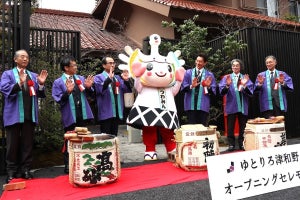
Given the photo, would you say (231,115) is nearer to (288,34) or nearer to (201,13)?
(288,34)

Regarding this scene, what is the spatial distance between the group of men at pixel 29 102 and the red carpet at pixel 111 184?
50 cm

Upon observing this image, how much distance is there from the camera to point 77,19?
1359 cm

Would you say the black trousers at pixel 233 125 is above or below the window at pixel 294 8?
below

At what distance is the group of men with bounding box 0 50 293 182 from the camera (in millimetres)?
4227

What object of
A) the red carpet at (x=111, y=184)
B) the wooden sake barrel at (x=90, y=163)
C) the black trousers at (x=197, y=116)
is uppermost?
the black trousers at (x=197, y=116)

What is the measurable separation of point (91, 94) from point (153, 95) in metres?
1.03

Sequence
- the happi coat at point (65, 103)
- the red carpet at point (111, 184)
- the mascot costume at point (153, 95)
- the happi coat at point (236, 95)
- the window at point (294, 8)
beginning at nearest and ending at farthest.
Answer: the red carpet at point (111, 184)
the happi coat at point (65, 103)
the mascot costume at point (153, 95)
the happi coat at point (236, 95)
the window at point (294, 8)

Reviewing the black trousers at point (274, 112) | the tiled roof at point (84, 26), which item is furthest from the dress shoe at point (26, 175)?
the tiled roof at point (84, 26)

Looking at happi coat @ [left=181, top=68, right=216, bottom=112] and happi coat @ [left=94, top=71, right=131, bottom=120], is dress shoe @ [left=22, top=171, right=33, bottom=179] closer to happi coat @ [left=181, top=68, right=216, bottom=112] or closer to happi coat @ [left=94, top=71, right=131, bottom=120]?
happi coat @ [left=94, top=71, right=131, bottom=120]

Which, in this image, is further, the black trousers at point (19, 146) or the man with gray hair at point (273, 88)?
the man with gray hair at point (273, 88)

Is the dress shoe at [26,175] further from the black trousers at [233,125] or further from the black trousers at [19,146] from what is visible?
the black trousers at [233,125]

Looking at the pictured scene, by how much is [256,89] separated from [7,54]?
15.3 ft

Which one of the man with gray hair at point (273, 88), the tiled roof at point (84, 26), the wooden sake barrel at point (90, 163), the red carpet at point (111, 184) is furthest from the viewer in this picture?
the tiled roof at point (84, 26)

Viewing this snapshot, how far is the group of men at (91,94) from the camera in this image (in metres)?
4.23
